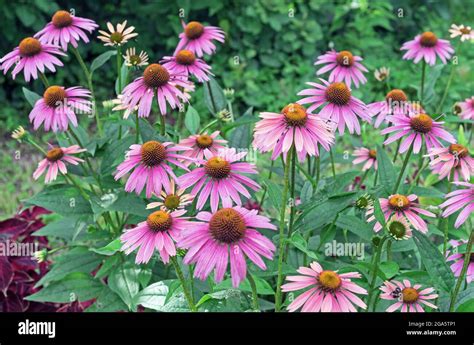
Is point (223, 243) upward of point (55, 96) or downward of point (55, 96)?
downward

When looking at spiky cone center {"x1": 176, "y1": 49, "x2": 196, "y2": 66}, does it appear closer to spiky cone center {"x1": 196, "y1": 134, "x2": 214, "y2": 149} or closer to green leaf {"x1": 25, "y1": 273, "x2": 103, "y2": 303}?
spiky cone center {"x1": 196, "y1": 134, "x2": 214, "y2": 149}

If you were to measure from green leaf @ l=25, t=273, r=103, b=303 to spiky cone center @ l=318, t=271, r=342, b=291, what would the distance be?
751 mm

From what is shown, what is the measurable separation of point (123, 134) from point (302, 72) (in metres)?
2.15

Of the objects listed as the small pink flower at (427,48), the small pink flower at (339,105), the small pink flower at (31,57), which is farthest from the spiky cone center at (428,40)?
the small pink flower at (31,57)

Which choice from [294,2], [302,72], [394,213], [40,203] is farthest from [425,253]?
[294,2]

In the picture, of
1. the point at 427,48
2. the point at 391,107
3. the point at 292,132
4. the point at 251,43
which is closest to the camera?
the point at 292,132

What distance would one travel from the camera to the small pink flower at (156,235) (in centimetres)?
99

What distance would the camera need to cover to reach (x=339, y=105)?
1.23m

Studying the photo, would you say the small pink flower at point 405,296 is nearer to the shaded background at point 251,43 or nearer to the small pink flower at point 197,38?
the small pink flower at point 197,38

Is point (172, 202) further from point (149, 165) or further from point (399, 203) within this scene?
point (399, 203)

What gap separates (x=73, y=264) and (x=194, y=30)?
700 mm

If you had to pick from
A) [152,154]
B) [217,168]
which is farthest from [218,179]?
[152,154]
